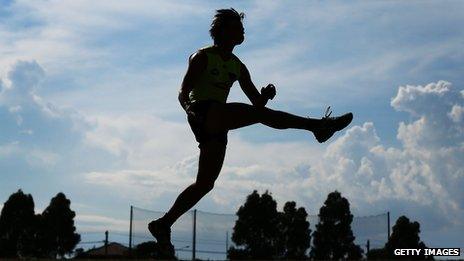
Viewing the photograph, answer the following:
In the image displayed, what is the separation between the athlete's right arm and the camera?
8.97m

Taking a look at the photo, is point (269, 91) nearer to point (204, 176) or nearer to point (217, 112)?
point (217, 112)

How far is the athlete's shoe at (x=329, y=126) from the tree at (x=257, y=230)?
70.7 ft

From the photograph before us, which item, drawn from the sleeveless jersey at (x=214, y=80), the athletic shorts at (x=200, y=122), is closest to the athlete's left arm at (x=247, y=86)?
the sleeveless jersey at (x=214, y=80)

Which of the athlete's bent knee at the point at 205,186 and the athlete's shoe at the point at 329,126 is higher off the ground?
the athlete's shoe at the point at 329,126

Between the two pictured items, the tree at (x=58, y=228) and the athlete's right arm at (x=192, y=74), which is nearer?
the athlete's right arm at (x=192, y=74)

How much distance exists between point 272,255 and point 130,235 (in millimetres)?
5747

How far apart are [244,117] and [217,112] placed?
32 cm

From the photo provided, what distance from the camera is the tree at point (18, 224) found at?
109ft

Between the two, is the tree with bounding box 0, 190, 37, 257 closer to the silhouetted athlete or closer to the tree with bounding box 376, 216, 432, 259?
the tree with bounding box 376, 216, 432, 259

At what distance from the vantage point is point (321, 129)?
362 inches

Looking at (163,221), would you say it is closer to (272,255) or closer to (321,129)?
(321,129)

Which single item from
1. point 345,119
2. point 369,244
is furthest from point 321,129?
point 369,244

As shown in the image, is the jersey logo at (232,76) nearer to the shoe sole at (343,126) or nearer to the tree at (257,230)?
the shoe sole at (343,126)

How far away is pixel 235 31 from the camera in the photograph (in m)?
9.37
